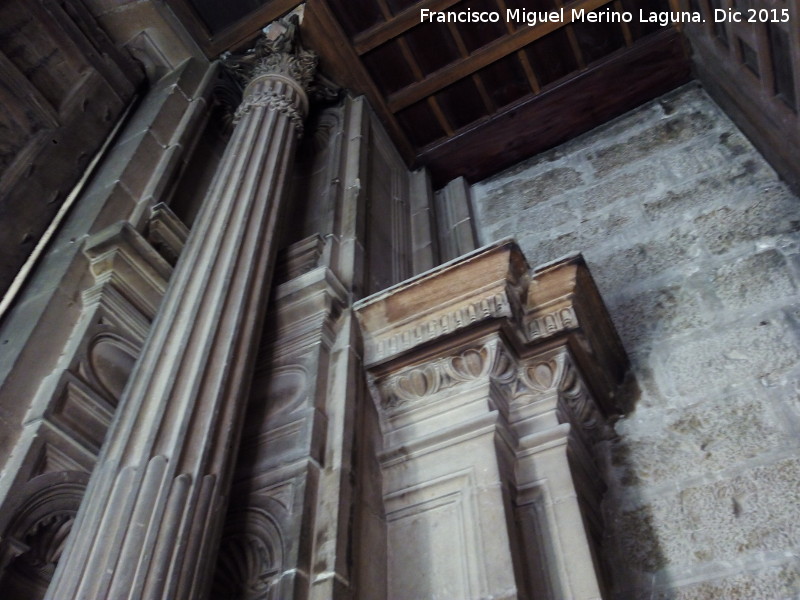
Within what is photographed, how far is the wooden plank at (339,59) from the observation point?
4715 mm

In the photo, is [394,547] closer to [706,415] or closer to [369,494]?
[369,494]

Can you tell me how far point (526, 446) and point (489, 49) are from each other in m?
3.24

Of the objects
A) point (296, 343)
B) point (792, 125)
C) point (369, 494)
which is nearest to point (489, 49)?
point (792, 125)

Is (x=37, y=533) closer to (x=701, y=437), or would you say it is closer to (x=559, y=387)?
(x=559, y=387)

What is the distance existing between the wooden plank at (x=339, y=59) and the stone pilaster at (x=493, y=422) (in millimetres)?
2613

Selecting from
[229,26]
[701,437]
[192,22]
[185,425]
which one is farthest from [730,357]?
[192,22]

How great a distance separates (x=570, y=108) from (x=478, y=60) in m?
0.70

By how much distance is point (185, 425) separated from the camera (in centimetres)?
195

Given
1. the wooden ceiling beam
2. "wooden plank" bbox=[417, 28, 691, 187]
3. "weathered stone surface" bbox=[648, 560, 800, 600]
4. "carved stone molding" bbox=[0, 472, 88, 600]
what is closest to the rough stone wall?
"weathered stone surface" bbox=[648, 560, 800, 600]

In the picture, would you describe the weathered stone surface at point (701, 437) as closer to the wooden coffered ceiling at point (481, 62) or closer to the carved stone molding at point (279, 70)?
the carved stone molding at point (279, 70)

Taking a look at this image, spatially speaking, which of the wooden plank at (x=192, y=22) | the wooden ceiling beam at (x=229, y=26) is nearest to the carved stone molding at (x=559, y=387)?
the wooden ceiling beam at (x=229, y=26)

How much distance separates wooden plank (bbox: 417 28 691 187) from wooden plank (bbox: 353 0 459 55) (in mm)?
816

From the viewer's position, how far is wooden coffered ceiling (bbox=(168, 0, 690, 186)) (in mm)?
4742

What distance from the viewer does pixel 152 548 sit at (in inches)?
64.8
